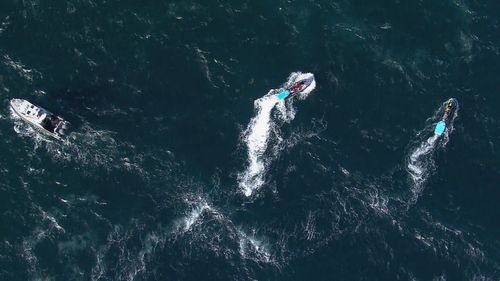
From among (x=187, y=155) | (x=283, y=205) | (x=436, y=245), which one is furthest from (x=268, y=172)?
(x=436, y=245)

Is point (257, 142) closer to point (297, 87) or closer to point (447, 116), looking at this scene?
point (297, 87)

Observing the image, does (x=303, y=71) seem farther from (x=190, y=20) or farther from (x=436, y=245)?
(x=436, y=245)

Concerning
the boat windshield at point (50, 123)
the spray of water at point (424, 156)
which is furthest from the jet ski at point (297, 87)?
the boat windshield at point (50, 123)

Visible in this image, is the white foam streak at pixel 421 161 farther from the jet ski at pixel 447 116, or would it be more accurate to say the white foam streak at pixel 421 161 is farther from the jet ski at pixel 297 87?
the jet ski at pixel 297 87

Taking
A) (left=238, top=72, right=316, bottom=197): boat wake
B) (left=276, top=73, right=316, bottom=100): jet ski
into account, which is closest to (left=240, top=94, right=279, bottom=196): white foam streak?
(left=238, top=72, right=316, bottom=197): boat wake

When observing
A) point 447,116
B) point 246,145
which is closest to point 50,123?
point 246,145

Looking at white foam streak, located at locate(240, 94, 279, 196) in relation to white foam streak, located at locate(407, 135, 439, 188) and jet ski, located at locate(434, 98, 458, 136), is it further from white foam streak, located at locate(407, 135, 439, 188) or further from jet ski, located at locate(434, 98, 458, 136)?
jet ski, located at locate(434, 98, 458, 136)
